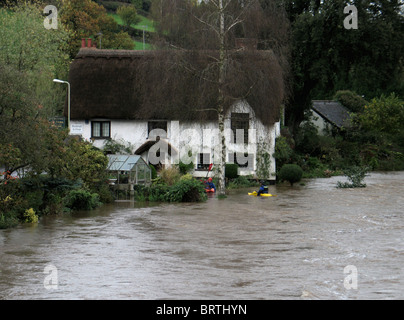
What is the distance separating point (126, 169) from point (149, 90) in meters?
4.62

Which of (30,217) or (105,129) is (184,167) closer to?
(105,129)

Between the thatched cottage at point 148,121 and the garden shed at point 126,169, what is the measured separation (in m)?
3.19

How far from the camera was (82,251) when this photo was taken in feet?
52.4

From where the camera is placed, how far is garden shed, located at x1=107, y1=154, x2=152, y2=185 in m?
27.8

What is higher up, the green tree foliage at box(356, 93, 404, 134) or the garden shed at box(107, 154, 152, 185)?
the green tree foliage at box(356, 93, 404, 134)

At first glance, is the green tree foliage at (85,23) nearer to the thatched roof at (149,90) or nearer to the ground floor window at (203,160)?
the thatched roof at (149,90)

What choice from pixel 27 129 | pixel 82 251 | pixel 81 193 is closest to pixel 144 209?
pixel 81 193

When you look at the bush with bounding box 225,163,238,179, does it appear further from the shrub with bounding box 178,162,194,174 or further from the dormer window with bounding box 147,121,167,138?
the dormer window with bounding box 147,121,167,138

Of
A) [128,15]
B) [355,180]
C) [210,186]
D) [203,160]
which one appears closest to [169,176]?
[210,186]

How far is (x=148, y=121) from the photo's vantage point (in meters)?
36.5

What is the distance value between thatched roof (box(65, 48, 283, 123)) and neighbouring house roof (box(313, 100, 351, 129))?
2177 cm

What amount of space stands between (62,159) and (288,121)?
28.2 metres

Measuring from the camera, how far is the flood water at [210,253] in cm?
1216
